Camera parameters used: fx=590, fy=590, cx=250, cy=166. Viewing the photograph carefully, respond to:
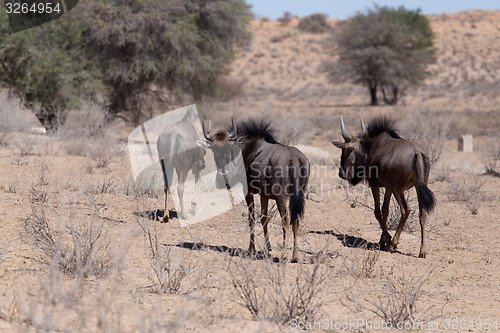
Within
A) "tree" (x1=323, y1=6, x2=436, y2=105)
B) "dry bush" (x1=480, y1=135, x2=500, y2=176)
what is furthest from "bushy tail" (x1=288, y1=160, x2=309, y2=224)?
"tree" (x1=323, y1=6, x2=436, y2=105)

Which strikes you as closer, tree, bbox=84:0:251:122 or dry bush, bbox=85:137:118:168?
dry bush, bbox=85:137:118:168

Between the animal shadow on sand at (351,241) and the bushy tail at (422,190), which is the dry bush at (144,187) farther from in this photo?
the bushy tail at (422,190)

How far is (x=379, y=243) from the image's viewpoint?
309 inches

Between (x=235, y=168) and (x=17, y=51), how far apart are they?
1375 cm

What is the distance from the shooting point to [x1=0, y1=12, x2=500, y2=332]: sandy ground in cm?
436

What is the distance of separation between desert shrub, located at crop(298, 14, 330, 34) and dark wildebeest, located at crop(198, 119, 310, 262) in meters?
64.7

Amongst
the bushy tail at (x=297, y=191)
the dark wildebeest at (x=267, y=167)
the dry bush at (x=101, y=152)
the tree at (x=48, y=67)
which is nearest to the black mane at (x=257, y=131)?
the dark wildebeest at (x=267, y=167)

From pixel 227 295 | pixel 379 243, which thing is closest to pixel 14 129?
pixel 379 243

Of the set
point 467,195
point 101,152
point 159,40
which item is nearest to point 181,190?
point 101,152

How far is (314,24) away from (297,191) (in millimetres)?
66103

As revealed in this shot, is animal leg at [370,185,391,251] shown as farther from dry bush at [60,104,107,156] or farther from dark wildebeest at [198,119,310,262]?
dry bush at [60,104,107,156]

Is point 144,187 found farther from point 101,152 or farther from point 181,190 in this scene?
point 101,152

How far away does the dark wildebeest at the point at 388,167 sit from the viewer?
291 inches

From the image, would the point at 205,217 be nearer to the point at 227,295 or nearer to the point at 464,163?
the point at 227,295
